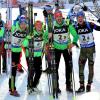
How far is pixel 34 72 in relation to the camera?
7043 mm

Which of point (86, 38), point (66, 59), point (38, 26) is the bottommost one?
point (66, 59)

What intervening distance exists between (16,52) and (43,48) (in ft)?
2.03

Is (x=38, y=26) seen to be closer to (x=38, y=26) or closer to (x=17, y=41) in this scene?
(x=38, y=26)

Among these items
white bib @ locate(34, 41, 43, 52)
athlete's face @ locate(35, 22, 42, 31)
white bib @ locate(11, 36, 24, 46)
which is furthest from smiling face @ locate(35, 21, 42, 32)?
white bib @ locate(11, 36, 24, 46)

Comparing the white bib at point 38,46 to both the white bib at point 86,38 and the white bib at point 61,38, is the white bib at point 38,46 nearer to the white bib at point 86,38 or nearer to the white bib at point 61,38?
the white bib at point 61,38

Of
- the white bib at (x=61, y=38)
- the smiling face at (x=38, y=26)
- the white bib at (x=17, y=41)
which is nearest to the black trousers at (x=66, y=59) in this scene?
the white bib at (x=61, y=38)

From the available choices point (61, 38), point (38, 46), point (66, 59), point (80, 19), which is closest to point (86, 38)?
point (80, 19)

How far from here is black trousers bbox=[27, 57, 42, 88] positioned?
6.81 m

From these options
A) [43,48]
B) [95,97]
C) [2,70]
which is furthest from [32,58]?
[95,97]

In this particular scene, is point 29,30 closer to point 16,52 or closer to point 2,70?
point 16,52

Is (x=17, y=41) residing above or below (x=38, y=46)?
above

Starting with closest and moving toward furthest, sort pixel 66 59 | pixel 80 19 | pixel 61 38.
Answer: pixel 80 19, pixel 61 38, pixel 66 59

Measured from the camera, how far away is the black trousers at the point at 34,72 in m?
6.81

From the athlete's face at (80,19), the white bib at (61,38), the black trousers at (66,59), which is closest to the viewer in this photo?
the athlete's face at (80,19)
